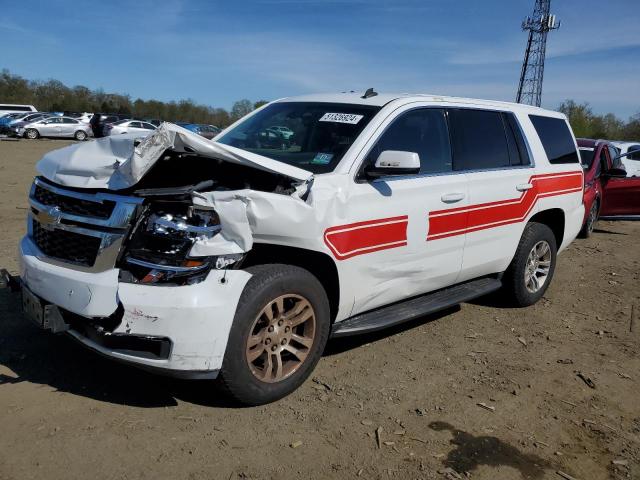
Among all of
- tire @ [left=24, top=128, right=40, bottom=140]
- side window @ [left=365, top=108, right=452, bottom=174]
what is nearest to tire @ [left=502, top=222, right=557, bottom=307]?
side window @ [left=365, top=108, right=452, bottom=174]

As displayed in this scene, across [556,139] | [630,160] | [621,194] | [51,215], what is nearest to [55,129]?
[630,160]

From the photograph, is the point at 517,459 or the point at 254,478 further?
the point at 517,459

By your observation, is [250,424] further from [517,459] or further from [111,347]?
[517,459]

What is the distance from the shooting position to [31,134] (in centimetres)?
3412

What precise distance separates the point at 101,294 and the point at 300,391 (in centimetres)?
143

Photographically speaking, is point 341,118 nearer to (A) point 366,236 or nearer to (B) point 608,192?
(A) point 366,236

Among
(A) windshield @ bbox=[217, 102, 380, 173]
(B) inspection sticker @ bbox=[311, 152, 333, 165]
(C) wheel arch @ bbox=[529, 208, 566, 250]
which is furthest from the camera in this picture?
(C) wheel arch @ bbox=[529, 208, 566, 250]

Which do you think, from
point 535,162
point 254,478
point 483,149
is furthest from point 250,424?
point 535,162

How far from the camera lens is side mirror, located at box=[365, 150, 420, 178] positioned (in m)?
3.64

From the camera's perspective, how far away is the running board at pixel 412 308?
3871 mm

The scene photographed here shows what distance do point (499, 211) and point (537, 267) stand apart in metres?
1.21

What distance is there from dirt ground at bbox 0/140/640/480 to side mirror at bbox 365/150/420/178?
1.44m

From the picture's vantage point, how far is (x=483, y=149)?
487 centimetres

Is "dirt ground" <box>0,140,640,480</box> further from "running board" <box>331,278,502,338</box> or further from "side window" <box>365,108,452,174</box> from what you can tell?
"side window" <box>365,108,452,174</box>
